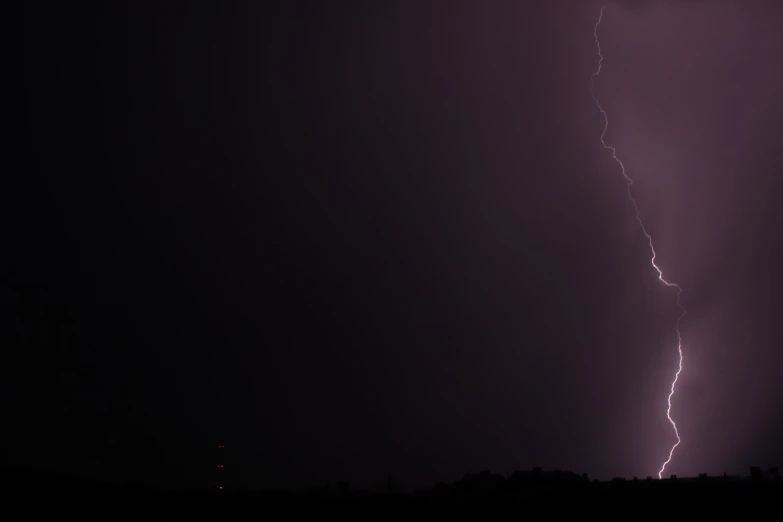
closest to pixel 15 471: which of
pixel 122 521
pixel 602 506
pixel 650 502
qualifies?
pixel 122 521

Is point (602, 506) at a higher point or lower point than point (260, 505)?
lower

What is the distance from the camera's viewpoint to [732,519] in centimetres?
1302

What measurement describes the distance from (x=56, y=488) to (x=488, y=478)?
1091 centimetres

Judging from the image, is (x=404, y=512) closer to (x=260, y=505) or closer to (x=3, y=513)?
(x=260, y=505)

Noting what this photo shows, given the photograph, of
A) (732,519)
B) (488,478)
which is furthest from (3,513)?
(732,519)

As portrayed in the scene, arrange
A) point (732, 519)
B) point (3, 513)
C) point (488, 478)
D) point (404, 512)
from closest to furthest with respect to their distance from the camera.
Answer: point (3, 513)
point (732, 519)
point (404, 512)
point (488, 478)

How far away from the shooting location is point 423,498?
621 inches

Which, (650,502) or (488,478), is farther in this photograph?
(488,478)

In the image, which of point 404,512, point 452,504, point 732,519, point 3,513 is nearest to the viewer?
point 3,513

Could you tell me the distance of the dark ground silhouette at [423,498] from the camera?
Result: 1302cm

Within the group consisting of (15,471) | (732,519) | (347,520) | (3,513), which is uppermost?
(15,471)

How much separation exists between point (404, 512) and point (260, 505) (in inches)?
136

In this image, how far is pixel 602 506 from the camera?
13641 millimetres

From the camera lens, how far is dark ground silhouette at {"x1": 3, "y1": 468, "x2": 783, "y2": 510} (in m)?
13.0
